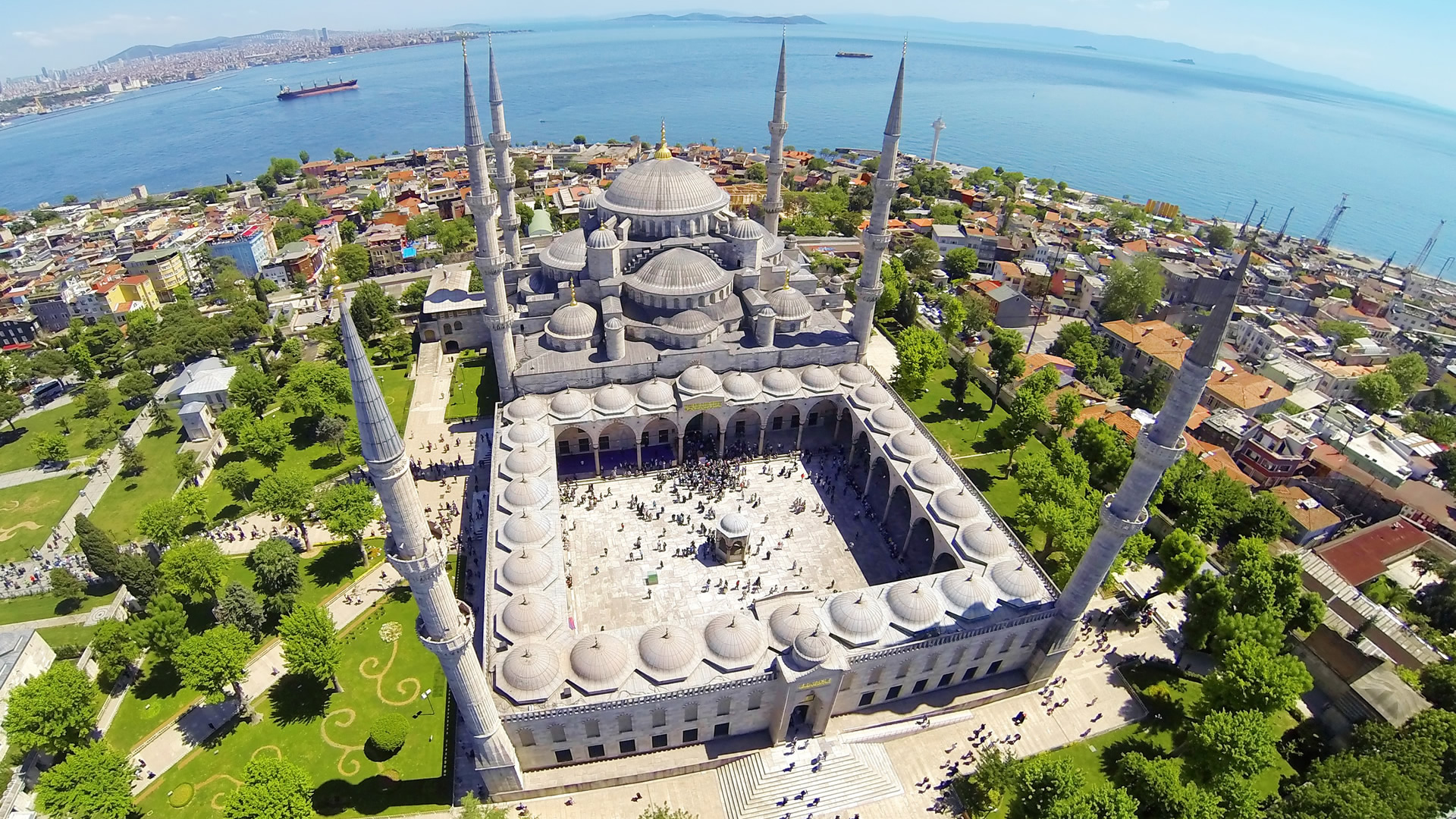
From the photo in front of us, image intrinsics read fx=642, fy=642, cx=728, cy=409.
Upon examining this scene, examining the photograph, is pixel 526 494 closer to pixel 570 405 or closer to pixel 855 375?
pixel 570 405

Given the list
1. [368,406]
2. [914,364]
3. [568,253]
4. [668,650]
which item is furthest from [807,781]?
[568,253]

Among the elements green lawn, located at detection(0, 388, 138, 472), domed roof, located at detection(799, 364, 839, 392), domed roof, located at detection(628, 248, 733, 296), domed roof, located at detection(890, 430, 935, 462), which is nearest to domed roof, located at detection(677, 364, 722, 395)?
domed roof, located at detection(628, 248, 733, 296)

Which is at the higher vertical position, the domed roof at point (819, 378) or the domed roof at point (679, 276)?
the domed roof at point (679, 276)

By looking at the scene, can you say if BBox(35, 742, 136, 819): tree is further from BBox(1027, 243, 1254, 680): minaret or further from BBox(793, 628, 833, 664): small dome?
BBox(1027, 243, 1254, 680): minaret

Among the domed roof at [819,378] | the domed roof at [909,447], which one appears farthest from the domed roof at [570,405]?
the domed roof at [909,447]

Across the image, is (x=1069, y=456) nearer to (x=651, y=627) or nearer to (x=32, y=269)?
(x=651, y=627)

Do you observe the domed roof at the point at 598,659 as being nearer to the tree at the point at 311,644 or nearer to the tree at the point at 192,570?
the tree at the point at 311,644
